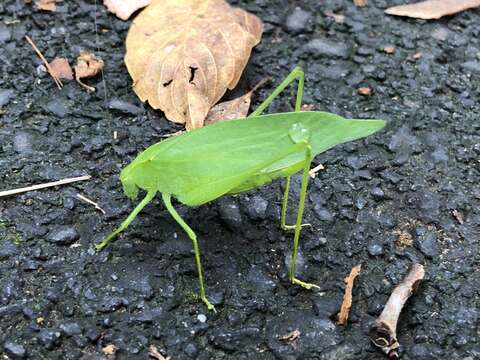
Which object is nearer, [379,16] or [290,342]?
[290,342]

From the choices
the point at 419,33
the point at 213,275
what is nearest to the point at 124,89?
the point at 213,275

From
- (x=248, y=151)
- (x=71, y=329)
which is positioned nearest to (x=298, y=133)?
(x=248, y=151)

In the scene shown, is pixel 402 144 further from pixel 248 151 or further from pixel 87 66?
pixel 87 66

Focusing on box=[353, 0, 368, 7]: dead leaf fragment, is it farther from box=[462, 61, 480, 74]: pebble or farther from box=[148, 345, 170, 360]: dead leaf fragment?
box=[148, 345, 170, 360]: dead leaf fragment

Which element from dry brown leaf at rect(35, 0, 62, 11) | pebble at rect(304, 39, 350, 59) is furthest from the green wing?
dry brown leaf at rect(35, 0, 62, 11)

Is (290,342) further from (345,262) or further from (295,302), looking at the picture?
(345,262)

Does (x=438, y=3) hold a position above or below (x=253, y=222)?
above

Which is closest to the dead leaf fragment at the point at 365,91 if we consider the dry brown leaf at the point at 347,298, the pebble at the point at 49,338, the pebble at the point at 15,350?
the dry brown leaf at the point at 347,298
